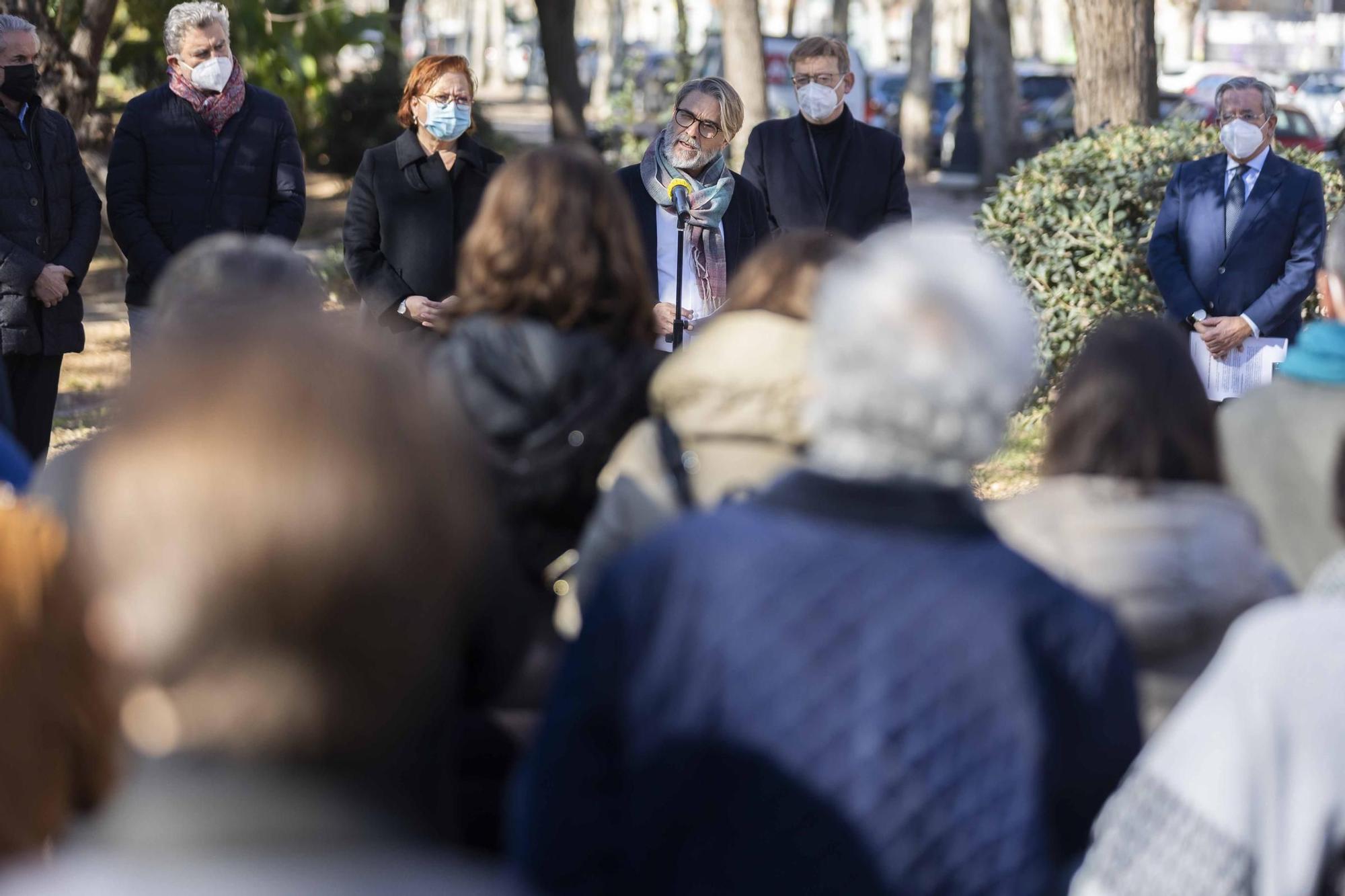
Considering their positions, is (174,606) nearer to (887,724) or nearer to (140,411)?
(140,411)

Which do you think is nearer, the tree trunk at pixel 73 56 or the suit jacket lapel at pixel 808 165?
the suit jacket lapel at pixel 808 165

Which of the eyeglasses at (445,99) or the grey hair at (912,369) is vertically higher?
the eyeglasses at (445,99)

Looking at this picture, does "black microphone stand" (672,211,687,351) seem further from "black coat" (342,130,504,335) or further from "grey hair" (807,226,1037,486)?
"grey hair" (807,226,1037,486)

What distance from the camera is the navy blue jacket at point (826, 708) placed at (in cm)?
201

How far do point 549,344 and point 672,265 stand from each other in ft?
8.44

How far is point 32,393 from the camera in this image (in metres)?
7.06

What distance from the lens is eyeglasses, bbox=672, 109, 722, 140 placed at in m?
5.84

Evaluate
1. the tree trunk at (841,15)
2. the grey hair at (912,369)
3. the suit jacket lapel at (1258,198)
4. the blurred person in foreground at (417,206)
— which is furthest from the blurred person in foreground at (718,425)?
the tree trunk at (841,15)

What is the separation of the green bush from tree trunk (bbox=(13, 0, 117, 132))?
20.9 feet

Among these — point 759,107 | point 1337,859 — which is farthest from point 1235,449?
point 759,107

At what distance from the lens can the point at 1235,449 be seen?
3479mm

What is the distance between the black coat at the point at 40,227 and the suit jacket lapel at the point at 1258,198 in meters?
4.77

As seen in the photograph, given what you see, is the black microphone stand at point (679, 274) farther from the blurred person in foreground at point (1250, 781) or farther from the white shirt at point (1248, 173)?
the blurred person in foreground at point (1250, 781)

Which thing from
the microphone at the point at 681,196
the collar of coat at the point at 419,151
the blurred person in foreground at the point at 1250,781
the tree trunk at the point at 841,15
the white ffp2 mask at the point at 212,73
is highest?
the tree trunk at the point at 841,15
